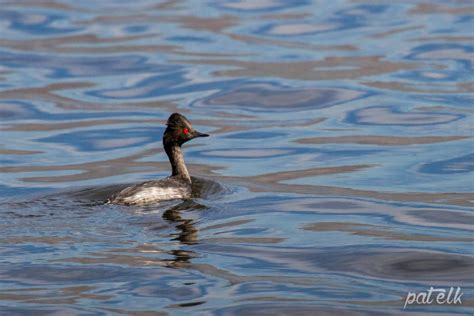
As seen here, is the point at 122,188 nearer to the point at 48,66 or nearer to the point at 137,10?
the point at 48,66

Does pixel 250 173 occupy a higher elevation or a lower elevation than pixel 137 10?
lower

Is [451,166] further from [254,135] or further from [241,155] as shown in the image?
[254,135]

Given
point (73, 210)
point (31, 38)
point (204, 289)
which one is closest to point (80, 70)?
point (31, 38)

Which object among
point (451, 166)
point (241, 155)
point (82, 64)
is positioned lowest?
point (451, 166)

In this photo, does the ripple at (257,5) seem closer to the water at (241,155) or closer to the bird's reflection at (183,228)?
the water at (241,155)

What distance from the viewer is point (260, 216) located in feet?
44.1

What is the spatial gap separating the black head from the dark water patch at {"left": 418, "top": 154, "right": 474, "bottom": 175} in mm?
3023

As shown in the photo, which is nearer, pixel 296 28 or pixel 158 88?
pixel 158 88

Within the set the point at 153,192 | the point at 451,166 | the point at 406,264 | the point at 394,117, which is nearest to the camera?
the point at 406,264

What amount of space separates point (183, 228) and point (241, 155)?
5.27 m

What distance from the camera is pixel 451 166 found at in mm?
16469

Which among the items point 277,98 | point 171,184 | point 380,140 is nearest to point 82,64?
point 277,98

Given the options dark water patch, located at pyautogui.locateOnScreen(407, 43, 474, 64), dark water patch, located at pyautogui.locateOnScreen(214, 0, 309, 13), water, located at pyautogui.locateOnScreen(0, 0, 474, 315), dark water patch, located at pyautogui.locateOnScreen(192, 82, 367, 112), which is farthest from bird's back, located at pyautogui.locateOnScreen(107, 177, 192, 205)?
dark water patch, located at pyautogui.locateOnScreen(214, 0, 309, 13)

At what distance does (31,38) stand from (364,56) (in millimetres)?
7416
